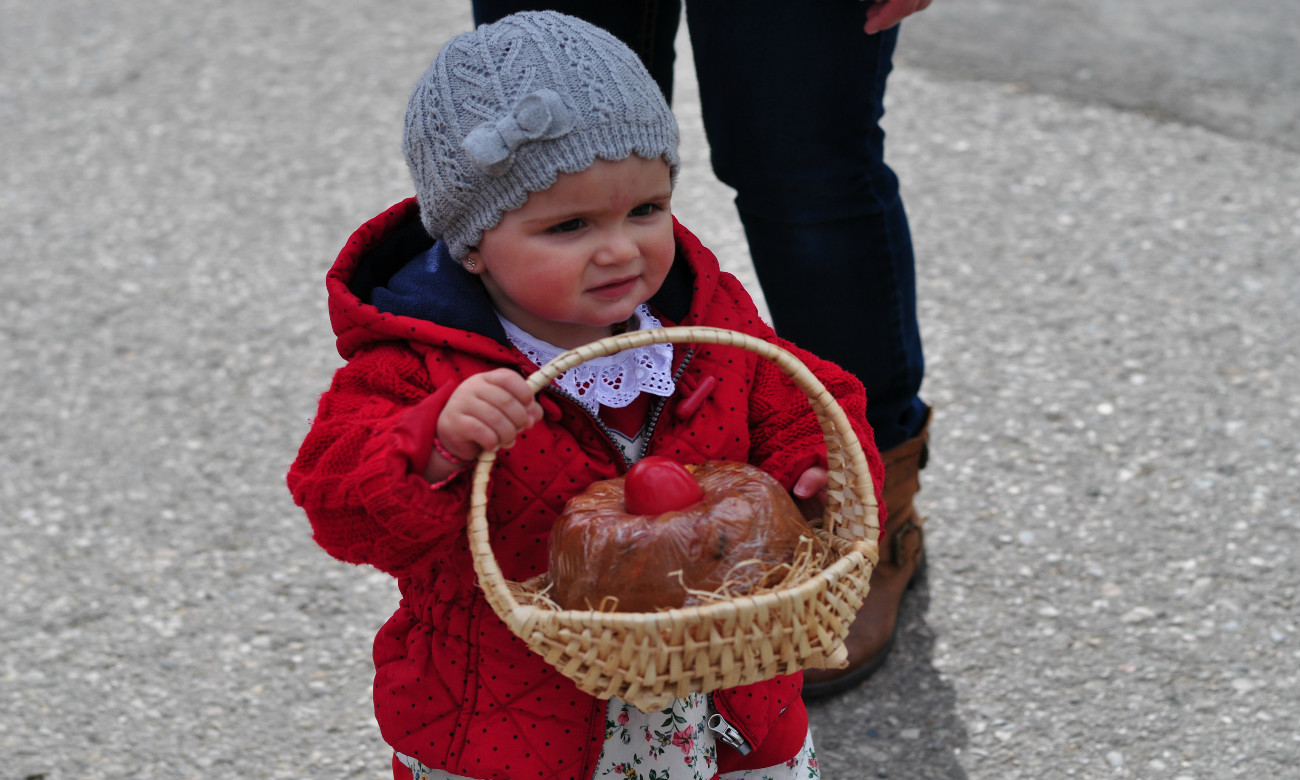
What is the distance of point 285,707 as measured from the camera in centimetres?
225

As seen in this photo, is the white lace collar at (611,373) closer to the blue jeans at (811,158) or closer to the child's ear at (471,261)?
the child's ear at (471,261)

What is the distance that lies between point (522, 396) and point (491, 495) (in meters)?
0.23

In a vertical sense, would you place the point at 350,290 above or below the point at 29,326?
above

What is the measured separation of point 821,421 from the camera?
59.1 inches

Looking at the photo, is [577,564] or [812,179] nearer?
[577,564]

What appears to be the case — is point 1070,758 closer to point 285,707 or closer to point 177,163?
point 285,707

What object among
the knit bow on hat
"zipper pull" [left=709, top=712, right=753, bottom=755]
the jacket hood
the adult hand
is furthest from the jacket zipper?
the adult hand

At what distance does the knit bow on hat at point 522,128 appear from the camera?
1453mm

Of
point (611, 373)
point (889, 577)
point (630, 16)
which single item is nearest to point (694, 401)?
point (611, 373)

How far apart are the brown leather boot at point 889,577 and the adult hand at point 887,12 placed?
0.76 meters

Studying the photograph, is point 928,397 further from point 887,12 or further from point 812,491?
point 812,491

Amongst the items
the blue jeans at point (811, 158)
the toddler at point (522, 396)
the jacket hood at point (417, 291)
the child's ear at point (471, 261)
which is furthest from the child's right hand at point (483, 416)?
the blue jeans at point (811, 158)

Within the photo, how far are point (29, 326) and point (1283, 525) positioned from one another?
322 centimetres

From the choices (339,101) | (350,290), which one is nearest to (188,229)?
(339,101)
